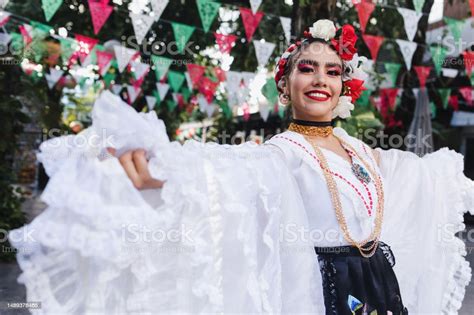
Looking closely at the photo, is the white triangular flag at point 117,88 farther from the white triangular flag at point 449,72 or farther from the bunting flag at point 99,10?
the white triangular flag at point 449,72

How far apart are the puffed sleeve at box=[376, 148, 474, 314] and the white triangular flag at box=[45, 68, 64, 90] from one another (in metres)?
7.31

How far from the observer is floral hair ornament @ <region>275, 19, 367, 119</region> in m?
2.18

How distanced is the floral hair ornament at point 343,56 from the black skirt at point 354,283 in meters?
0.65

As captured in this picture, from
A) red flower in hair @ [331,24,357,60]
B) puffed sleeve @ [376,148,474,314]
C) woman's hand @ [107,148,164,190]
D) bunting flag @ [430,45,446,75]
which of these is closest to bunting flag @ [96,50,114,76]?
bunting flag @ [430,45,446,75]

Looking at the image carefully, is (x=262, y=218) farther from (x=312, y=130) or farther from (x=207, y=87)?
(x=207, y=87)

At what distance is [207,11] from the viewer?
5.87 metres

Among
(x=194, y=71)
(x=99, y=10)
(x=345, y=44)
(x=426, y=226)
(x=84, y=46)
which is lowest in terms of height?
(x=426, y=226)

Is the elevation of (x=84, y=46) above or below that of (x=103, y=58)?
above

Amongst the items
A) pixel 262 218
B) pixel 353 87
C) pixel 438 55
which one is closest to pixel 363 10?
pixel 438 55

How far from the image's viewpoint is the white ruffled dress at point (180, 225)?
4.61 feet

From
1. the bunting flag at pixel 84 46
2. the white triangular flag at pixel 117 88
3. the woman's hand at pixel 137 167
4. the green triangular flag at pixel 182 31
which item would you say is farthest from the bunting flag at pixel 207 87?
the woman's hand at pixel 137 167

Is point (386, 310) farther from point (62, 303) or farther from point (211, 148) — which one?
point (62, 303)

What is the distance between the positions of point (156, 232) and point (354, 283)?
2.55ft

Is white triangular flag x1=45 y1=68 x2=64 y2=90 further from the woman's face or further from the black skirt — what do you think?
the black skirt
